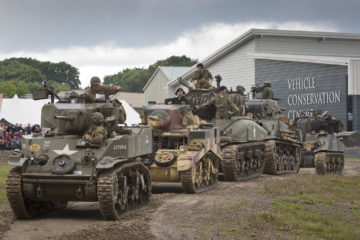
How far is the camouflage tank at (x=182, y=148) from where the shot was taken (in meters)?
16.1

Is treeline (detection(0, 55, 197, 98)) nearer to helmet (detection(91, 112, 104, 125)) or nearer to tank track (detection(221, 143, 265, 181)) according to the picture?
tank track (detection(221, 143, 265, 181))

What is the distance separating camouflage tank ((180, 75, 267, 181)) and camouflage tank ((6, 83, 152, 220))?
6.82 metres

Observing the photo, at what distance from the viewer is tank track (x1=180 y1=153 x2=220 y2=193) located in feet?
52.0

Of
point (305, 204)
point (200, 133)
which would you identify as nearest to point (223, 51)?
point (200, 133)

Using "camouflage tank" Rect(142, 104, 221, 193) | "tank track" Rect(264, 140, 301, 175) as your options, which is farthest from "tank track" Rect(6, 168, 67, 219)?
"tank track" Rect(264, 140, 301, 175)

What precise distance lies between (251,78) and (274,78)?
249cm

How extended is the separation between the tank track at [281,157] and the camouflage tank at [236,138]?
53cm

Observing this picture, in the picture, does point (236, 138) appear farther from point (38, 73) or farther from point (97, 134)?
point (38, 73)

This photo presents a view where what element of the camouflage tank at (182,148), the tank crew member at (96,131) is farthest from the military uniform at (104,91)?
the camouflage tank at (182,148)

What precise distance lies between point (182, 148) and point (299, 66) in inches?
756

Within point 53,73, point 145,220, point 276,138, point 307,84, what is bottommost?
point 145,220

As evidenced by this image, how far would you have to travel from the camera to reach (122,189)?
12.4m

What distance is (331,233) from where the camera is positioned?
1063 centimetres

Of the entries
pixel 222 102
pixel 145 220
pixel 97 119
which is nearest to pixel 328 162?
pixel 222 102
